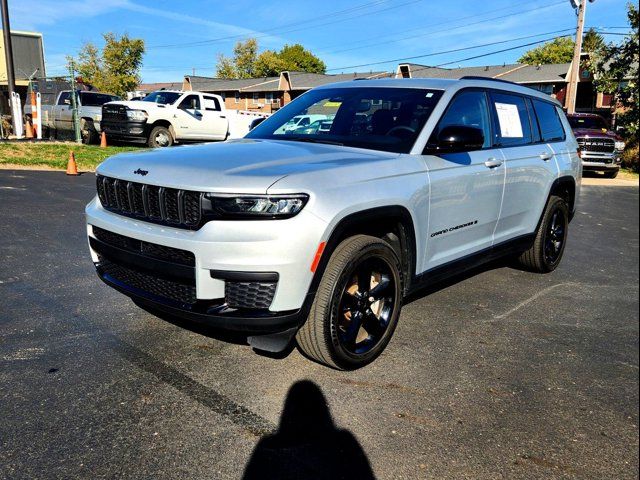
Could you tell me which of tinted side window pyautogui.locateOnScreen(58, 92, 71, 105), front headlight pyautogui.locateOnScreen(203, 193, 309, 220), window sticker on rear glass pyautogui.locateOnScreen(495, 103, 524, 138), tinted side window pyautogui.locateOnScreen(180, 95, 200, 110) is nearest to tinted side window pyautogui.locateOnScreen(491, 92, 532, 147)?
window sticker on rear glass pyautogui.locateOnScreen(495, 103, 524, 138)

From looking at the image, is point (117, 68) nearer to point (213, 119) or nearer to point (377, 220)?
point (213, 119)

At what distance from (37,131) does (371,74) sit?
42.8 metres

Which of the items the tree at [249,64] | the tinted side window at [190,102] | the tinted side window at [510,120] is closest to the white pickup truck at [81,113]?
the tinted side window at [190,102]

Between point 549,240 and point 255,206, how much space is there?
389cm

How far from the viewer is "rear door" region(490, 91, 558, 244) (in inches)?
183

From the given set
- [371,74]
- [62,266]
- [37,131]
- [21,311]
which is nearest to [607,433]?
[21,311]

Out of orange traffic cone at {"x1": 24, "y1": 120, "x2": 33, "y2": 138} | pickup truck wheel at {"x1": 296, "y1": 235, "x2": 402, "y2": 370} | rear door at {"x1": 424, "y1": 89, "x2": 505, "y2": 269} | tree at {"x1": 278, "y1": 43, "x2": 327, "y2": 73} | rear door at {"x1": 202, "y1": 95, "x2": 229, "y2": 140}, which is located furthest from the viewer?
tree at {"x1": 278, "y1": 43, "x2": 327, "y2": 73}

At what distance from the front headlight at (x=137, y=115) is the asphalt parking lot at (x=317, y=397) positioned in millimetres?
12022

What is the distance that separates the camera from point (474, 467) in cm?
249

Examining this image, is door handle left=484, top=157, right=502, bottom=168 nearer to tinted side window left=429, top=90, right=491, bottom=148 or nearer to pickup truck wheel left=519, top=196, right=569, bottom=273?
tinted side window left=429, top=90, right=491, bottom=148

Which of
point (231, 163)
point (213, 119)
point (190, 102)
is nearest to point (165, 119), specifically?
point (190, 102)

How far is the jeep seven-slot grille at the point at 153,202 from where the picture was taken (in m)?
3.01

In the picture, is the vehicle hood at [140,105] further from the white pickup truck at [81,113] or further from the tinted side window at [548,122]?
the tinted side window at [548,122]

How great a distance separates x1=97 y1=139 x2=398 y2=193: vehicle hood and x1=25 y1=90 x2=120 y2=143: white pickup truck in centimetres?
1584
